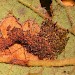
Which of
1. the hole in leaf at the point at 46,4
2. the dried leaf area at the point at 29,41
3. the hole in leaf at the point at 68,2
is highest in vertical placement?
the hole in leaf at the point at 68,2

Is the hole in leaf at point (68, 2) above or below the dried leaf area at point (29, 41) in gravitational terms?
above

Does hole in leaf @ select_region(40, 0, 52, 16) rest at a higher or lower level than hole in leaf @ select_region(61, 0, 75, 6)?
lower

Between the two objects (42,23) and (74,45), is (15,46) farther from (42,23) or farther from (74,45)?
(74,45)

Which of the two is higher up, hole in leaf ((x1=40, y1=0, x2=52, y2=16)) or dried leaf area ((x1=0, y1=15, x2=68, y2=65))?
hole in leaf ((x1=40, y1=0, x2=52, y2=16))

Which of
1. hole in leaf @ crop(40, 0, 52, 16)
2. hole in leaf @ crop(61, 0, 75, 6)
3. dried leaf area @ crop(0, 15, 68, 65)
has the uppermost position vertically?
hole in leaf @ crop(61, 0, 75, 6)

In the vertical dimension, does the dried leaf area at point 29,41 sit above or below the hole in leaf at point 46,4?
below

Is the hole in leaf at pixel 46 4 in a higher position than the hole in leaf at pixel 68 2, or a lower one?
lower

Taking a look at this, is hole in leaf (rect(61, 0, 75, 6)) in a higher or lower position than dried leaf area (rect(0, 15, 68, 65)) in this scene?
higher

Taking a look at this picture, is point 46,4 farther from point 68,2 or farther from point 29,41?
point 29,41
